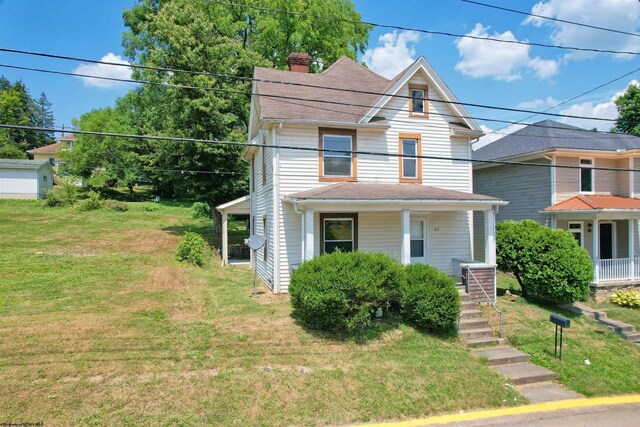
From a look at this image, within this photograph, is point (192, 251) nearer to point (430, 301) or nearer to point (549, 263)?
point (430, 301)

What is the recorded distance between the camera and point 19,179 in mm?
33156

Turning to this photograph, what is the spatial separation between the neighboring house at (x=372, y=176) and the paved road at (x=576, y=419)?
18.3 ft

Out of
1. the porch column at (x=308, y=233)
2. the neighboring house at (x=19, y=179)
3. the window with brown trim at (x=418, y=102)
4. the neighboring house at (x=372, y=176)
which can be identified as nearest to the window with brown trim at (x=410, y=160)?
the neighboring house at (x=372, y=176)

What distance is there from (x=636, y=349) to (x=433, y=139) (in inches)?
359

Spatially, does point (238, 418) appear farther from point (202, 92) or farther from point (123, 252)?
point (202, 92)

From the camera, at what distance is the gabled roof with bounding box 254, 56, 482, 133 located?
13.2 meters

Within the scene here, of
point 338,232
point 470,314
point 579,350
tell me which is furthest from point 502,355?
point 338,232

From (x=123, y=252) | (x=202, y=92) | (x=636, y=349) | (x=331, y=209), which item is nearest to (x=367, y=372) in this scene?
(x=331, y=209)

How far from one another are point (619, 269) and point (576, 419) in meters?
13.0

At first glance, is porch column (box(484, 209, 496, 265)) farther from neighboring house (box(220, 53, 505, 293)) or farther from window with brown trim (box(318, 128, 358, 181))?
window with brown trim (box(318, 128, 358, 181))

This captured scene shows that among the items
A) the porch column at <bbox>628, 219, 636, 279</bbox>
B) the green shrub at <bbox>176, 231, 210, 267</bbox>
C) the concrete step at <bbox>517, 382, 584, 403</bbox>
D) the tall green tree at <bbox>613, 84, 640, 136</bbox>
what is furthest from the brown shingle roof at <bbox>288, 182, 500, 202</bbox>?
the tall green tree at <bbox>613, 84, 640, 136</bbox>

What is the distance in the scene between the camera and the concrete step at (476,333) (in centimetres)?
984

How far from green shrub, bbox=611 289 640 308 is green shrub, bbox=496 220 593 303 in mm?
3878

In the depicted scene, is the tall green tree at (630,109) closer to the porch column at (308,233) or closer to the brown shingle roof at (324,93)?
the brown shingle roof at (324,93)
